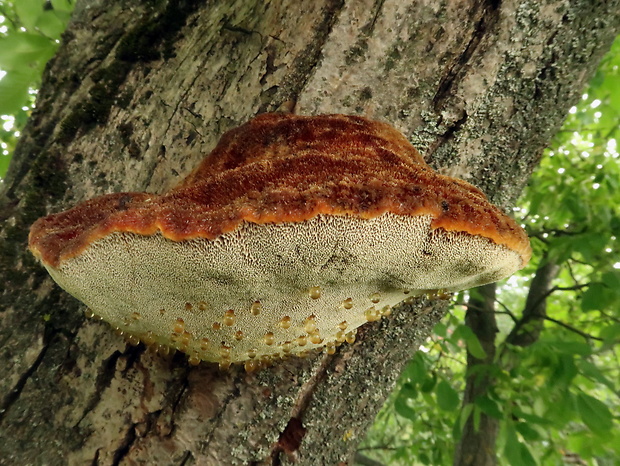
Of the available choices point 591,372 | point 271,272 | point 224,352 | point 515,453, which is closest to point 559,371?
point 591,372

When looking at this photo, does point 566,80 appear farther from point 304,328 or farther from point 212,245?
point 212,245

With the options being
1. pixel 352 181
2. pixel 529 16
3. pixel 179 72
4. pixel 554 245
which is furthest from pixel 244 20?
pixel 554 245

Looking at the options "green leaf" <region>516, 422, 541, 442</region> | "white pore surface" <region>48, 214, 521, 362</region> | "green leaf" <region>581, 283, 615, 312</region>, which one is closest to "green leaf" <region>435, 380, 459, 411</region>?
"green leaf" <region>516, 422, 541, 442</region>

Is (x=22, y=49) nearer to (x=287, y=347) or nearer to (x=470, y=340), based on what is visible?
(x=287, y=347)

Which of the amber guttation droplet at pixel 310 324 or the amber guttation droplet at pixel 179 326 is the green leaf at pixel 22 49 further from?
the amber guttation droplet at pixel 310 324

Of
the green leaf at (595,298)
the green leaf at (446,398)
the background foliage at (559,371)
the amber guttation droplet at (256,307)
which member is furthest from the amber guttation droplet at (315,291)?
the green leaf at (595,298)

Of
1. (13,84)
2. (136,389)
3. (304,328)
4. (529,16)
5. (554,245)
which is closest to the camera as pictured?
(304,328)

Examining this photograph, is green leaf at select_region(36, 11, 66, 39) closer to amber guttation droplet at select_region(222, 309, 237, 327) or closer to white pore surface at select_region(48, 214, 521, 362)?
white pore surface at select_region(48, 214, 521, 362)
